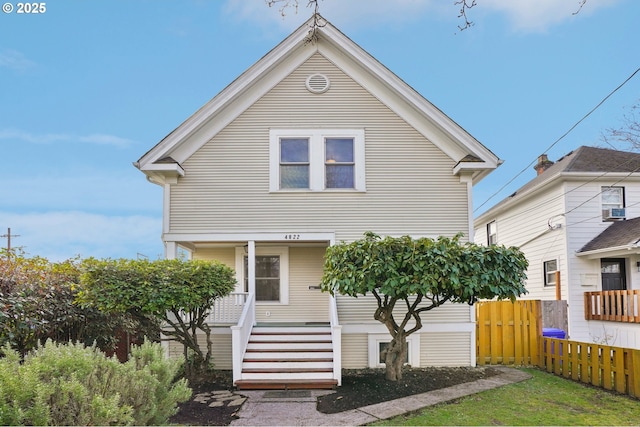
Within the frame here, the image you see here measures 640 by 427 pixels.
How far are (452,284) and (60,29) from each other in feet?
30.5

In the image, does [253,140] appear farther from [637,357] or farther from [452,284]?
[637,357]

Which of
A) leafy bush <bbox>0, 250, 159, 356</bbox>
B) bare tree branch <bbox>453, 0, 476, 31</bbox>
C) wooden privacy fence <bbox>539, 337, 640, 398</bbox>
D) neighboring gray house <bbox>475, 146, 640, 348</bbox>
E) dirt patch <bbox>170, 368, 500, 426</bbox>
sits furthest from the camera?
neighboring gray house <bbox>475, 146, 640, 348</bbox>

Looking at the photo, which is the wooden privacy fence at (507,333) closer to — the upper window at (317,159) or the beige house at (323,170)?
the beige house at (323,170)

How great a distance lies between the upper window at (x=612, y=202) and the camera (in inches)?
609

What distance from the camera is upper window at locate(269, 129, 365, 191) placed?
11062 millimetres

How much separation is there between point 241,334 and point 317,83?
6.07 metres

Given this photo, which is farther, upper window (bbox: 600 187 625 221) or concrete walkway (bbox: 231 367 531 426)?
upper window (bbox: 600 187 625 221)

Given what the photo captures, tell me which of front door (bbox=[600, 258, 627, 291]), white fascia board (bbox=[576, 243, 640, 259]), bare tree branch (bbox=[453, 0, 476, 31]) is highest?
bare tree branch (bbox=[453, 0, 476, 31])

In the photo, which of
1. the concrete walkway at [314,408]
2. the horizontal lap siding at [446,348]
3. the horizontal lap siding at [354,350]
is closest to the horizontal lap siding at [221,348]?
the concrete walkway at [314,408]

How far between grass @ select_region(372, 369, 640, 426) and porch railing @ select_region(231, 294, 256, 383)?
131 inches

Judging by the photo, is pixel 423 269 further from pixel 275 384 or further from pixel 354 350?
pixel 354 350

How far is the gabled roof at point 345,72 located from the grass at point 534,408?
4821mm

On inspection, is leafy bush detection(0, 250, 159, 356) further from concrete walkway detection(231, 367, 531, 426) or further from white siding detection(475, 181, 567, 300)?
white siding detection(475, 181, 567, 300)

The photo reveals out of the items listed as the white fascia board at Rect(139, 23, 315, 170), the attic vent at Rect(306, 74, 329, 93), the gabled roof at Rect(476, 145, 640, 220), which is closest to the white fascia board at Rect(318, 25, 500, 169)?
the attic vent at Rect(306, 74, 329, 93)
